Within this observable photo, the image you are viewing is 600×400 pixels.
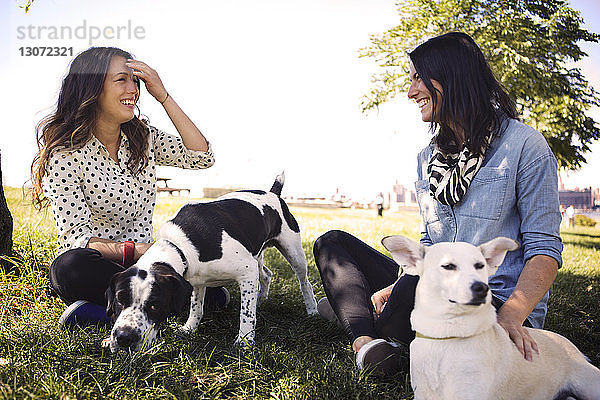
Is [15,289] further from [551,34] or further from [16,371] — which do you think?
[551,34]

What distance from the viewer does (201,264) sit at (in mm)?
3205

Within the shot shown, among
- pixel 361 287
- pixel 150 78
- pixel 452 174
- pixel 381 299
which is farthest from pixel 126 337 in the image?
pixel 452 174

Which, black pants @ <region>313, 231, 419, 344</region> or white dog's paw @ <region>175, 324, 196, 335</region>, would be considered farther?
white dog's paw @ <region>175, 324, 196, 335</region>

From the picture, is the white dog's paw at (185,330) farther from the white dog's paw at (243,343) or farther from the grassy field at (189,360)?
the white dog's paw at (243,343)

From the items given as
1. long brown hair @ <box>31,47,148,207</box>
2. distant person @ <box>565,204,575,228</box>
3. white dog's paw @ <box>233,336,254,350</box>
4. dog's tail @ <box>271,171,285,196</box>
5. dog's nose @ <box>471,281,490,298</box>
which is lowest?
distant person @ <box>565,204,575,228</box>

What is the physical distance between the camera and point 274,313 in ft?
13.4

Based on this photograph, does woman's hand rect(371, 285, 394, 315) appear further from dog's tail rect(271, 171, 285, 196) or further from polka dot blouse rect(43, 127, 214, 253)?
polka dot blouse rect(43, 127, 214, 253)

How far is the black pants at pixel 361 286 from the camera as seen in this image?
287cm

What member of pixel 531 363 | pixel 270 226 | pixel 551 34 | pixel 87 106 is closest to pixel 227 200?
pixel 270 226

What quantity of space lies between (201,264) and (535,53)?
1876 cm

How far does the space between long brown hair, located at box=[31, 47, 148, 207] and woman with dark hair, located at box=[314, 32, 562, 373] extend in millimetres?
2121

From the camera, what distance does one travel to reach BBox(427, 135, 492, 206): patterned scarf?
278 cm

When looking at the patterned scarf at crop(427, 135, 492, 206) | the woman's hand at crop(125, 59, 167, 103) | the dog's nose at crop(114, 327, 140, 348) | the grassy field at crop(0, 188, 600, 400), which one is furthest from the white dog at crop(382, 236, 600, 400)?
the woman's hand at crop(125, 59, 167, 103)

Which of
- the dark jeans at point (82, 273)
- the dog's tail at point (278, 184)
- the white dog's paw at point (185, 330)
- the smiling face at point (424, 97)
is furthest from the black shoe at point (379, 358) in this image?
the dog's tail at point (278, 184)
